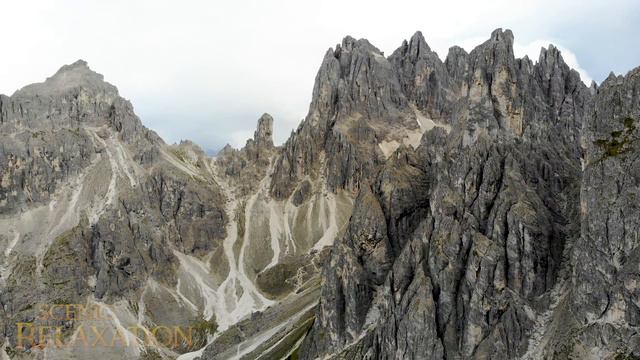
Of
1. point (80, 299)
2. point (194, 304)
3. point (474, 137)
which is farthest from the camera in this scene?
point (194, 304)

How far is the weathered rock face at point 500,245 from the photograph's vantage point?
68688 millimetres

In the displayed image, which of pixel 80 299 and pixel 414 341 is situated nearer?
pixel 414 341

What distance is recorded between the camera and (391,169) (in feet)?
384

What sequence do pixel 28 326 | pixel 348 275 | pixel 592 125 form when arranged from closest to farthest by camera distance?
1. pixel 592 125
2. pixel 348 275
3. pixel 28 326

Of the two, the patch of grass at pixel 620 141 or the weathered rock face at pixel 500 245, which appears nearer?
the weathered rock face at pixel 500 245

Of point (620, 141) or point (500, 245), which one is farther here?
point (500, 245)

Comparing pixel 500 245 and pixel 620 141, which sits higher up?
pixel 620 141

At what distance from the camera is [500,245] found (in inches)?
3253

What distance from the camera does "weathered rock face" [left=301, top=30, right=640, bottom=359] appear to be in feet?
225

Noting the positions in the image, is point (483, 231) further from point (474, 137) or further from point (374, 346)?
point (374, 346)

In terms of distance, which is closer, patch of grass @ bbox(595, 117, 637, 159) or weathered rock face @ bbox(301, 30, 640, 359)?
weathered rock face @ bbox(301, 30, 640, 359)

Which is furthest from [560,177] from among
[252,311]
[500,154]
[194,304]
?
[194,304]

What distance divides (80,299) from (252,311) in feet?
173

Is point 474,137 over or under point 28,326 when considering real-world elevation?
over
